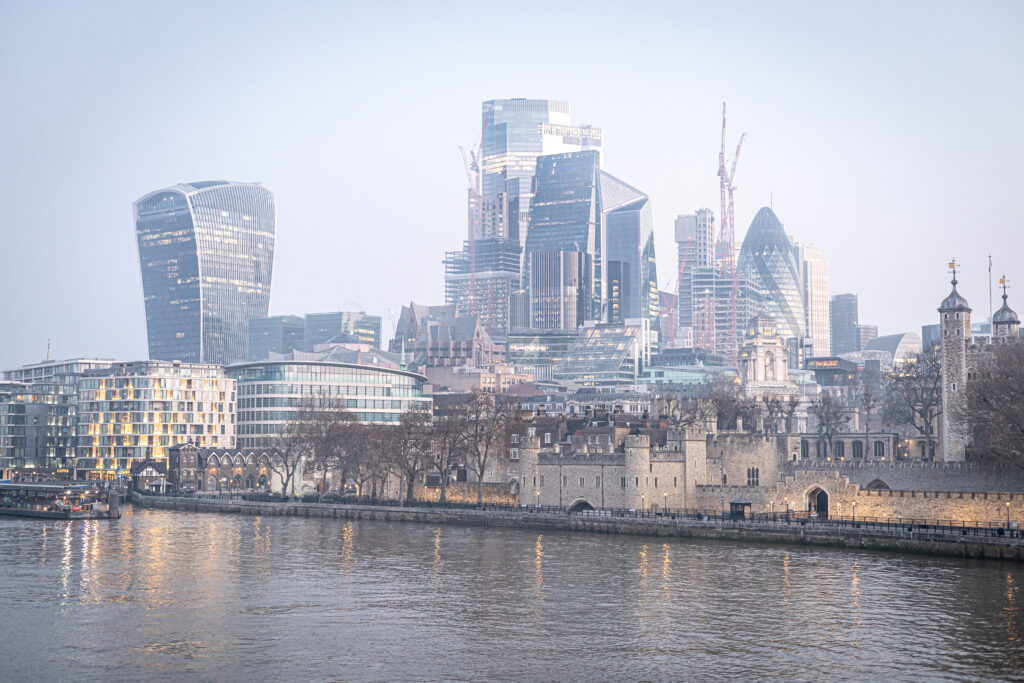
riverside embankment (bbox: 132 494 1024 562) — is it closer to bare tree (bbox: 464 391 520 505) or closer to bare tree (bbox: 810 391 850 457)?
bare tree (bbox: 464 391 520 505)

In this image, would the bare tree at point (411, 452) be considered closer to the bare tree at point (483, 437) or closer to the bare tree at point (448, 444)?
the bare tree at point (448, 444)

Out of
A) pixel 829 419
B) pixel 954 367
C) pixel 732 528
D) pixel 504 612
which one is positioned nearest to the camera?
pixel 504 612

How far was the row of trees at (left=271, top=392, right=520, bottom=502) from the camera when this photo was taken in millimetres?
130625

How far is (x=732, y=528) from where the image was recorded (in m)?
97.8

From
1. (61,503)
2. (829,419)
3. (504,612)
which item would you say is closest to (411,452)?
(61,503)

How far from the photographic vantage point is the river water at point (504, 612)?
179ft

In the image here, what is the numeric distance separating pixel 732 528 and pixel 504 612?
117 feet

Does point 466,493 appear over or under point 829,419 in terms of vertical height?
under

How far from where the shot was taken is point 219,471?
173 metres

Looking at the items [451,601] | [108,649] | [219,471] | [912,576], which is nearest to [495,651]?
[451,601]

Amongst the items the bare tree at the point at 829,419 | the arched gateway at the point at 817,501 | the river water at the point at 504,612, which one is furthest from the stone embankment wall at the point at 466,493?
the bare tree at the point at 829,419

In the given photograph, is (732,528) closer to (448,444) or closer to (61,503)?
(448,444)

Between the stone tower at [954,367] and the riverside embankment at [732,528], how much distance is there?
20.5 m

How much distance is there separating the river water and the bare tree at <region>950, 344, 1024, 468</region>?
13869 millimetres
